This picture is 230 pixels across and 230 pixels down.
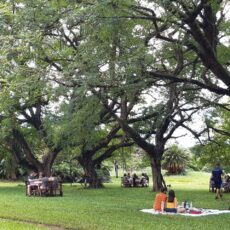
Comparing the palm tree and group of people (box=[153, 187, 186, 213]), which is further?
the palm tree

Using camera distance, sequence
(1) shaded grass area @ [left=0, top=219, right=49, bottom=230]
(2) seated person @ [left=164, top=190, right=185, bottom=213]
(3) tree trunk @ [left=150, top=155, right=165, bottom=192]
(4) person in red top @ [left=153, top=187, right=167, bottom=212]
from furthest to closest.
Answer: (3) tree trunk @ [left=150, top=155, right=165, bottom=192], (4) person in red top @ [left=153, top=187, right=167, bottom=212], (2) seated person @ [left=164, top=190, right=185, bottom=213], (1) shaded grass area @ [left=0, top=219, right=49, bottom=230]

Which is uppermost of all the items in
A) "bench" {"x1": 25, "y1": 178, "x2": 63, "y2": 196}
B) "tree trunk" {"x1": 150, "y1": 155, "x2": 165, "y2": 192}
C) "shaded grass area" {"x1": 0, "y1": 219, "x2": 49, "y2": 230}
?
"tree trunk" {"x1": 150, "y1": 155, "x2": 165, "y2": 192}

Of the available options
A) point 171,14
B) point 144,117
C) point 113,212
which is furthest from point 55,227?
point 144,117

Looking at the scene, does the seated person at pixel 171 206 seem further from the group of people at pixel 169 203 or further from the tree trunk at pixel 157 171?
the tree trunk at pixel 157 171

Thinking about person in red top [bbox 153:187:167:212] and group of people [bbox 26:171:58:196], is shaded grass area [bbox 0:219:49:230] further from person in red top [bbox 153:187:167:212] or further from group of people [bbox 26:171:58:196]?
group of people [bbox 26:171:58:196]

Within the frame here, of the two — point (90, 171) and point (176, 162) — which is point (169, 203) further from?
point (176, 162)

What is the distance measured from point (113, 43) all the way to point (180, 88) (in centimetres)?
674

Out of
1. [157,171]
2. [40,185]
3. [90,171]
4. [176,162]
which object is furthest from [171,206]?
[176,162]

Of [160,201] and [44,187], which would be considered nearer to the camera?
[160,201]

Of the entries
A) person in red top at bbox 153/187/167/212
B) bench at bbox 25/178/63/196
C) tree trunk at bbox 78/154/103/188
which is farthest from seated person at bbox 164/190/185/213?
tree trunk at bbox 78/154/103/188

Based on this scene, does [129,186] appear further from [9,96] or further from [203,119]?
[9,96]

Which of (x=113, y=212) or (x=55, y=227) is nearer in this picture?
(x=55, y=227)

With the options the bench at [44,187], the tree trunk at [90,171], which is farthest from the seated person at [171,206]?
the tree trunk at [90,171]

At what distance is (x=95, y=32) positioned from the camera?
13773mm
